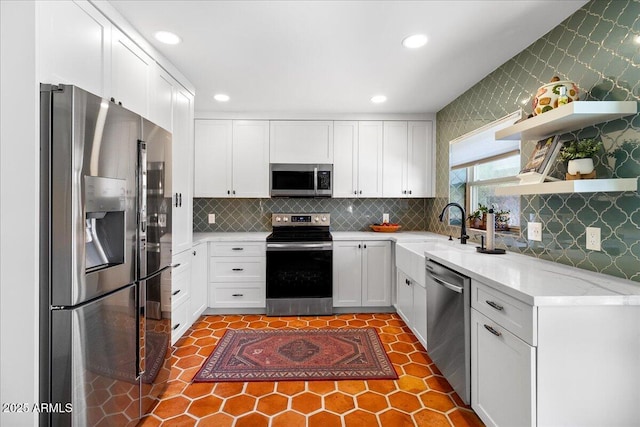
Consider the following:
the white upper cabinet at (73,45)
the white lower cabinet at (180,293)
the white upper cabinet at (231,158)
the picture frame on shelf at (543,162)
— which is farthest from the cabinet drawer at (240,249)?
the picture frame on shelf at (543,162)

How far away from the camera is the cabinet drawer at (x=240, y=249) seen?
3.33 metres

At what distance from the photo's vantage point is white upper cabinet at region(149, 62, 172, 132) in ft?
6.99

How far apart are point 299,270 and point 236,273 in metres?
0.71

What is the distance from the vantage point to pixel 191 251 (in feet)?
9.23

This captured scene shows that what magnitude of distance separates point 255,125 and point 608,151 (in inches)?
124

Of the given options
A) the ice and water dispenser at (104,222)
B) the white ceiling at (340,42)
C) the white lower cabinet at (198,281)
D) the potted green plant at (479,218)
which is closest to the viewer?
the ice and water dispenser at (104,222)

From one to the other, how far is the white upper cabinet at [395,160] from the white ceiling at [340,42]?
2.04 feet

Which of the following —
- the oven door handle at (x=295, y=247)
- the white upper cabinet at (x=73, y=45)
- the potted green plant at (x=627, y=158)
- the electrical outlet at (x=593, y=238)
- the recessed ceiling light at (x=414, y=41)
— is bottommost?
the oven door handle at (x=295, y=247)

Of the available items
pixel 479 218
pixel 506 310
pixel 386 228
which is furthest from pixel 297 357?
pixel 479 218

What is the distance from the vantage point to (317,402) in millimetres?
1896

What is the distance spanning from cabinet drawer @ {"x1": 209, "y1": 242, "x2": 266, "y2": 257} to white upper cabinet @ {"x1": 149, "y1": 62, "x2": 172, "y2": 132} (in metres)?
1.39

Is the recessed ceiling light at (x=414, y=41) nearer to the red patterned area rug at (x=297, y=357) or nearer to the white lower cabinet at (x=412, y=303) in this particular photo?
the white lower cabinet at (x=412, y=303)

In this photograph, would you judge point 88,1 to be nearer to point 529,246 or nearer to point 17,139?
point 17,139

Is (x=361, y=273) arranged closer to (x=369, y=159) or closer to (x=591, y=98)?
(x=369, y=159)
